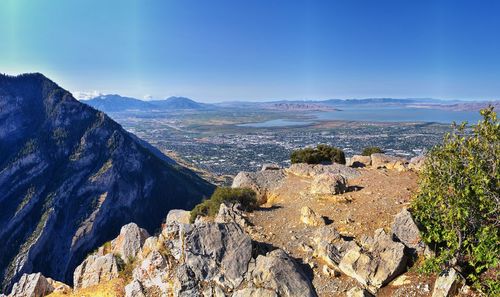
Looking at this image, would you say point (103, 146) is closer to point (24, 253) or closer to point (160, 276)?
Answer: point (24, 253)

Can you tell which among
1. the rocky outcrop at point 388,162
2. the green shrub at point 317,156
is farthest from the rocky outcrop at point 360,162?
the green shrub at point 317,156

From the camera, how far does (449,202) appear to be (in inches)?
452

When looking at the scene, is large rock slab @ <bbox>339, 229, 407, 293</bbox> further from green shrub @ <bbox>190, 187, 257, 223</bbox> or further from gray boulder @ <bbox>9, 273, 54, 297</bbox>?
gray boulder @ <bbox>9, 273, 54, 297</bbox>

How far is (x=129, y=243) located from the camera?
20.7 m

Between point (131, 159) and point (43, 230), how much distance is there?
49600 mm

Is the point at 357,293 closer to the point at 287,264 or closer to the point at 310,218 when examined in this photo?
the point at 287,264

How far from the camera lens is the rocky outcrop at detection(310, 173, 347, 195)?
884 inches

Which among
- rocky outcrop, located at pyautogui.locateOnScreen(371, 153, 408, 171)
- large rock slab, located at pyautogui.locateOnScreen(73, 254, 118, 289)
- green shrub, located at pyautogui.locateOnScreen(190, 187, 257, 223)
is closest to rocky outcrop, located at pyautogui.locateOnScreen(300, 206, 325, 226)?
green shrub, located at pyautogui.locateOnScreen(190, 187, 257, 223)

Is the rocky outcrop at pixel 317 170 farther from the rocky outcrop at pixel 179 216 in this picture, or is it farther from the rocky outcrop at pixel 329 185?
the rocky outcrop at pixel 179 216

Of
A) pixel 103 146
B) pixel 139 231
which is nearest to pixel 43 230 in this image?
pixel 103 146

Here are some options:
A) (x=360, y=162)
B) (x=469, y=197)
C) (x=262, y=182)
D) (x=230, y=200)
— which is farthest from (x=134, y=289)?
(x=360, y=162)

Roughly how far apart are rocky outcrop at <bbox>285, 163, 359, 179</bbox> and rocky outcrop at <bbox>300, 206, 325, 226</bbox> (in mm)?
10405

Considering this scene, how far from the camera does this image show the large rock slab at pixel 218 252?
1382 cm

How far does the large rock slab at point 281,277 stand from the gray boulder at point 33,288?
45.6 ft
